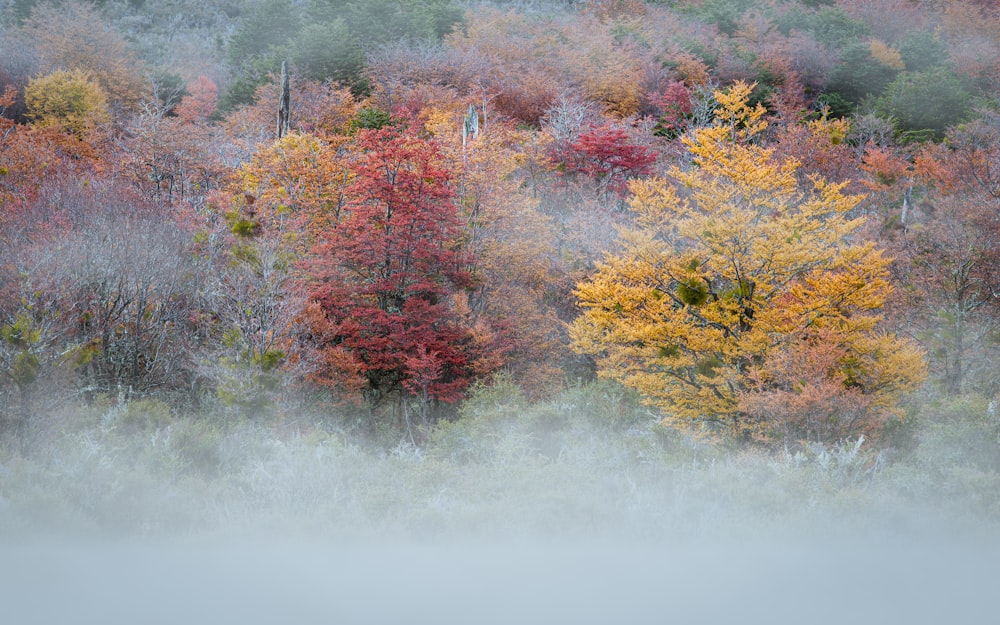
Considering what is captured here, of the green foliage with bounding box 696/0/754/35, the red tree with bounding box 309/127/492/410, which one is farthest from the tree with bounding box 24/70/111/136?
the green foliage with bounding box 696/0/754/35

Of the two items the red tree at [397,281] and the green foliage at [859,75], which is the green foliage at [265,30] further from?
the green foliage at [859,75]

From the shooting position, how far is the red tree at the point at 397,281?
1633cm

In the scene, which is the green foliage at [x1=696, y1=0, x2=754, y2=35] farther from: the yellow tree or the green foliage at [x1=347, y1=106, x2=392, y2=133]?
the yellow tree

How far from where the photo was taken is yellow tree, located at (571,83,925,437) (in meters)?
12.9

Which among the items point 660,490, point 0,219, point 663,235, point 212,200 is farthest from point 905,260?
point 0,219

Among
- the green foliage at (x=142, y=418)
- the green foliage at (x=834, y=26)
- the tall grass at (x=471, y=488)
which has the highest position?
the green foliage at (x=834, y=26)

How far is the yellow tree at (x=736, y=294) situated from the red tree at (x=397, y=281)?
4.09 m

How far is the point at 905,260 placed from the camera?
720 inches

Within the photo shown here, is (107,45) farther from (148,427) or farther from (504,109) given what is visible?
(148,427)

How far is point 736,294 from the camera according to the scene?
45.5ft

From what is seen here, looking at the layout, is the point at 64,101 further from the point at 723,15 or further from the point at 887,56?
the point at 887,56

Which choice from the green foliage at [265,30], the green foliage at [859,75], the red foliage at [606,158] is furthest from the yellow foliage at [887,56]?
the green foliage at [265,30]

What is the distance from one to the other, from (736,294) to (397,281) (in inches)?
302

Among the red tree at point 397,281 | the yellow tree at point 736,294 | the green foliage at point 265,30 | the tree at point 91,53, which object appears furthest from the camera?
the green foliage at point 265,30
